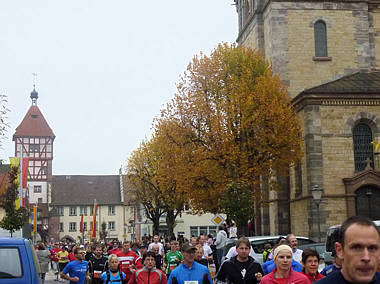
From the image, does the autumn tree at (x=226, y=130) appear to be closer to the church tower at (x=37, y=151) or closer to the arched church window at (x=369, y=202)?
the arched church window at (x=369, y=202)

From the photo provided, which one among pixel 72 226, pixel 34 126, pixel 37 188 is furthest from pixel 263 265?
pixel 34 126

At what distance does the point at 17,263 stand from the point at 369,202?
26.0 m

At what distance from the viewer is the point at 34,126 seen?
11100 centimetres

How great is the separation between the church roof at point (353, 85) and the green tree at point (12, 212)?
1738 centimetres

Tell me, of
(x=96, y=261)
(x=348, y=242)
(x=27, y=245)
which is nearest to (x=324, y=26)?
(x=96, y=261)

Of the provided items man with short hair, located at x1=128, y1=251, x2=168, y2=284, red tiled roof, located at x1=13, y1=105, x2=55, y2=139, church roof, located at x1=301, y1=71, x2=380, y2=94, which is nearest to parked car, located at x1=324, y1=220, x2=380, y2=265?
man with short hair, located at x1=128, y1=251, x2=168, y2=284

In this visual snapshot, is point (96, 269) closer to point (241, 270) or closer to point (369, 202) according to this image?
point (241, 270)

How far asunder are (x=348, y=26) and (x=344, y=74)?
10.3 ft

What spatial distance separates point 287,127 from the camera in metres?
31.6

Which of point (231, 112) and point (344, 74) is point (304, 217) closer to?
point (231, 112)

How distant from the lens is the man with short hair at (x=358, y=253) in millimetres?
2893

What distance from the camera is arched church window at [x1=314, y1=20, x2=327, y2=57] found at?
124 feet

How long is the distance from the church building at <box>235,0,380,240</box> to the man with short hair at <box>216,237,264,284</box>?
19881 millimetres

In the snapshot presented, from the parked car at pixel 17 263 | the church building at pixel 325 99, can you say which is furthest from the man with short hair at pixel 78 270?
the church building at pixel 325 99
